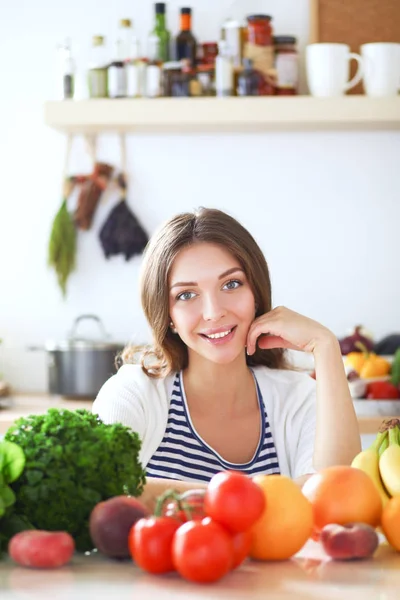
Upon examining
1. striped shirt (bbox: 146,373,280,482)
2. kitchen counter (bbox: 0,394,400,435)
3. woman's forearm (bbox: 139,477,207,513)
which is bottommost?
kitchen counter (bbox: 0,394,400,435)

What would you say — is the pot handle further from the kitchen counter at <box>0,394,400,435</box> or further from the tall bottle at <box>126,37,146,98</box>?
the tall bottle at <box>126,37,146,98</box>

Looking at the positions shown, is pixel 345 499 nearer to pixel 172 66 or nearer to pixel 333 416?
pixel 333 416

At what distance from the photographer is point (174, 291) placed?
173 cm

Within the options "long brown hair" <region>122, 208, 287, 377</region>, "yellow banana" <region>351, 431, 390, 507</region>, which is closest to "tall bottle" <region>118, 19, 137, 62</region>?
"long brown hair" <region>122, 208, 287, 377</region>

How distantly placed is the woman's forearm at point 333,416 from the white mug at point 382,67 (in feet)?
5.72

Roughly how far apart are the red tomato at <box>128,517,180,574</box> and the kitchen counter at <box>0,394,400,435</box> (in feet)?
6.19

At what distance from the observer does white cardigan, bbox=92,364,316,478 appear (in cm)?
173

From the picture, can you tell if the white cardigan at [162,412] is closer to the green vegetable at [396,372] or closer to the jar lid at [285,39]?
the green vegetable at [396,372]

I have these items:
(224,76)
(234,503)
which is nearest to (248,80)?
(224,76)

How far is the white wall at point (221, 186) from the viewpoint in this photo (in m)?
3.43

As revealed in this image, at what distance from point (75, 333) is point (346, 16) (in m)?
1.46

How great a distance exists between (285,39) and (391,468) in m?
2.31

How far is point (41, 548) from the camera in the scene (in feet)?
3.37

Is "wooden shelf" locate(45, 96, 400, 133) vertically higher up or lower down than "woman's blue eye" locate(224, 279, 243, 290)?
higher up
